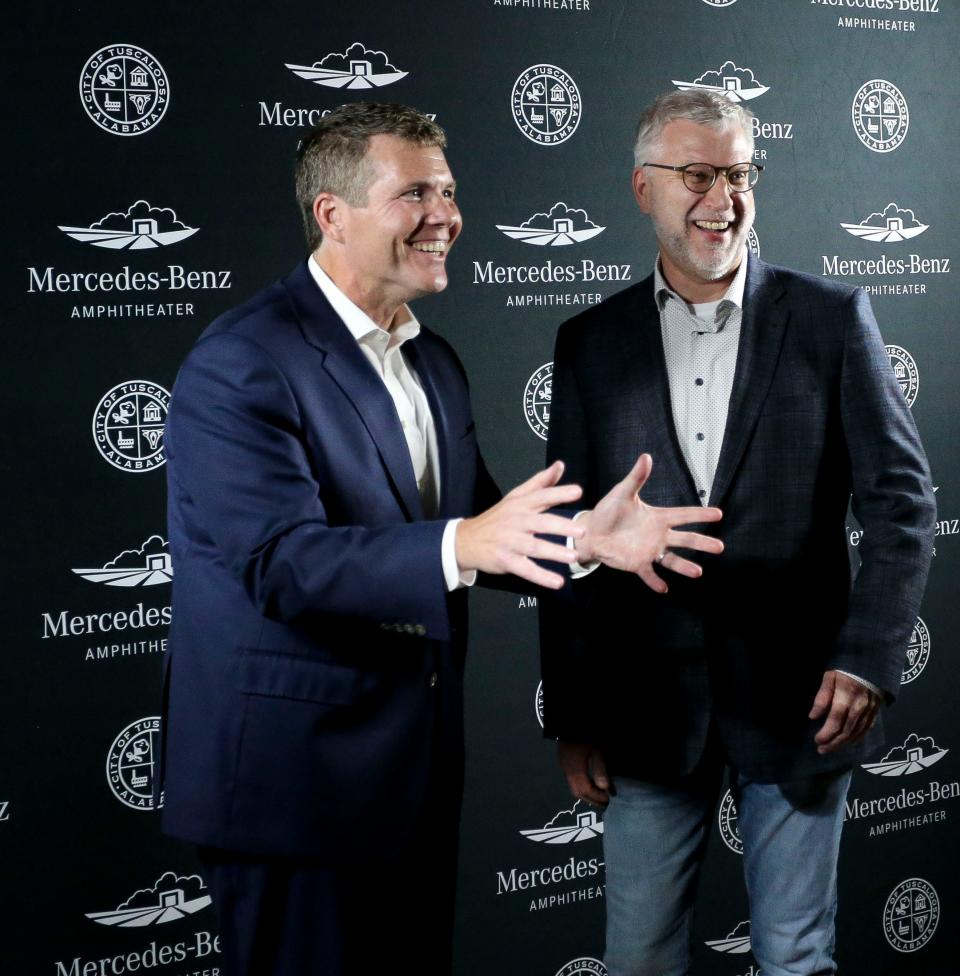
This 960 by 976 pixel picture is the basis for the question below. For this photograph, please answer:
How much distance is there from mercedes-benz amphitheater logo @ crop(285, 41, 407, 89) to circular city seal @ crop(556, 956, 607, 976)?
2.30 metres

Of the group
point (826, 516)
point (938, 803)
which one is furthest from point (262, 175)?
point (938, 803)

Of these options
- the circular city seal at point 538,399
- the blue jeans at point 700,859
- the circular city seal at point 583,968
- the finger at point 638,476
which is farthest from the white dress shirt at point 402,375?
the circular city seal at point 583,968

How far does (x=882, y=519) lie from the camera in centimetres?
205

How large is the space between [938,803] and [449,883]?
214cm

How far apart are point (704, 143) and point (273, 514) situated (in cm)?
105

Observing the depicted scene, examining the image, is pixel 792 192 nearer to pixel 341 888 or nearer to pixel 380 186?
pixel 380 186

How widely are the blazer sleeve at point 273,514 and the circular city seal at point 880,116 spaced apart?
7.30 ft

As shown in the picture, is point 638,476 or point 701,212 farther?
point 701,212

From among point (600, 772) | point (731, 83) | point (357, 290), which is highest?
point (731, 83)

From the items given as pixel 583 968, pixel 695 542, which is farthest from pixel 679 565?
pixel 583 968

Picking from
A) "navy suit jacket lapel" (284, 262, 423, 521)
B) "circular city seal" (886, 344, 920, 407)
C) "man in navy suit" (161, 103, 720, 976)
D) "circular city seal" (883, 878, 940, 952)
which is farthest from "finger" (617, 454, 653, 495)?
"circular city seal" (883, 878, 940, 952)

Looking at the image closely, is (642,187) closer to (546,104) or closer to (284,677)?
(546,104)

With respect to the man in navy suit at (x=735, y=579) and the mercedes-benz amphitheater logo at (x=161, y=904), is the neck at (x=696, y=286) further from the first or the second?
the mercedes-benz amphitheater logo at (x=161, y=904)

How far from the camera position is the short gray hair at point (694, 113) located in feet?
7.06
